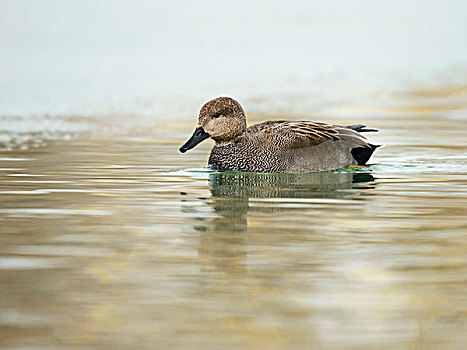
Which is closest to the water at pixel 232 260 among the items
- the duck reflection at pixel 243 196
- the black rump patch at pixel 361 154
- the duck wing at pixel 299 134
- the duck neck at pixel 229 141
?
the duck reflection at pixel 243 196

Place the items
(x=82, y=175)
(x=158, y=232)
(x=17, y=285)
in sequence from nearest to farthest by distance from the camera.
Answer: (x=17, y=285), (x=158, y=232), (x=82, y=175)

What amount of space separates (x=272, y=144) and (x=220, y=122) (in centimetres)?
71


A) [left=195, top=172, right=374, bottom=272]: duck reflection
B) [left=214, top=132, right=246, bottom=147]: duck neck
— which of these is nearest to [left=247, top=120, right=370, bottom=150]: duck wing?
[left=214, top=132, right=246, bottom=147]: duck neck

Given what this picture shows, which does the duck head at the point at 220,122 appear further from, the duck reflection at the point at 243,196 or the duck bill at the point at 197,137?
the duck reflection at the point at 243,196

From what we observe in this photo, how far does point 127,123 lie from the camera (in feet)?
52.4

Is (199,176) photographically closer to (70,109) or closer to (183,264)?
(183,264)

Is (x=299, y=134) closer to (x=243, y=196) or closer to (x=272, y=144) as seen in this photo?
(x=272, y=144)

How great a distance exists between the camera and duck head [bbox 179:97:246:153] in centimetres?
1027

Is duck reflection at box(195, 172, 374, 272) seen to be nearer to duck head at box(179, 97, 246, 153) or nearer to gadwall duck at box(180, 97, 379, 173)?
gadwall duck at box(180, 97, 379, 173)

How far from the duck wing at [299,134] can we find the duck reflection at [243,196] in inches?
16.3

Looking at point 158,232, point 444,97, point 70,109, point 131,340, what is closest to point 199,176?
point 158,232

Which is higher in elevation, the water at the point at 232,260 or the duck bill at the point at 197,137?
the duck bill at the point at 197,137

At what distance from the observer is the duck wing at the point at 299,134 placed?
1011cm

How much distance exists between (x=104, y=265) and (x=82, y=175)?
4.55 m
